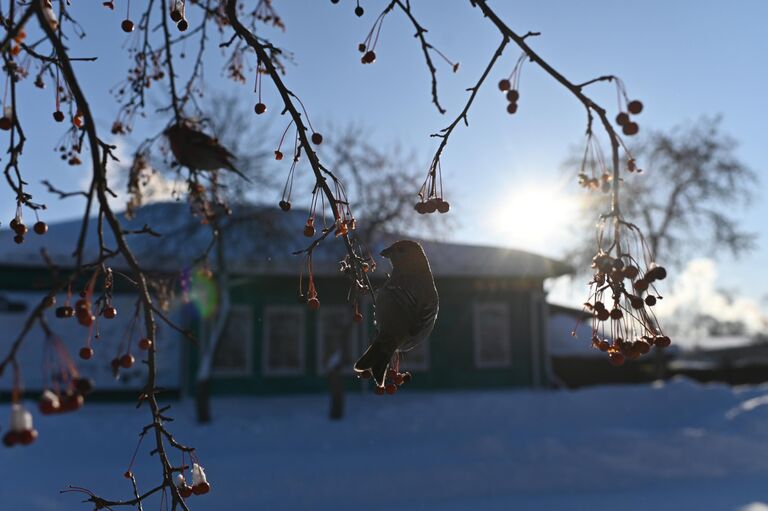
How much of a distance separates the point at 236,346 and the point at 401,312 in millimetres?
13799

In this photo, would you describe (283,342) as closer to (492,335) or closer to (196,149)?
(492,335)

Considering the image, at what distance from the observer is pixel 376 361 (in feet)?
5.74

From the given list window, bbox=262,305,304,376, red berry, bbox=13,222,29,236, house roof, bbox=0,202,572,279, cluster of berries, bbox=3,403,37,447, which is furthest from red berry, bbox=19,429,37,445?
window, bbox=262,305,304,376

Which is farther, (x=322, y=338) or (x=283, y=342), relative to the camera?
(x=322, y=338)

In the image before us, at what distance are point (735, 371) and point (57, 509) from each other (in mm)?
23193

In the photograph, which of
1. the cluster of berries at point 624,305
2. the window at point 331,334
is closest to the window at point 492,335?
the window at point 331,334

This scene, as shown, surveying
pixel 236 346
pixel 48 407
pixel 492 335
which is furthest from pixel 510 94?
pixel 492 335

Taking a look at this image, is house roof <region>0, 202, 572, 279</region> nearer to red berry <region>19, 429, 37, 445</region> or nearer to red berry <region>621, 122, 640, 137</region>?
red berry <region>621, 122, 640, 137</region>

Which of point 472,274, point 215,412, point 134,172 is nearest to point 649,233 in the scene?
point 472,274

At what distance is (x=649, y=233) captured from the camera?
20.2 m

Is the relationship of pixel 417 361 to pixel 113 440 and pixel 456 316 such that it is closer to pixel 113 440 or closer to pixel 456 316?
pixel 456 316

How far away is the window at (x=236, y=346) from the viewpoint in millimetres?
14883

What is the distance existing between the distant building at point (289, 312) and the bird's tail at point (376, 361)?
10.5 m

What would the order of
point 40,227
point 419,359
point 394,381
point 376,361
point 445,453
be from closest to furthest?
point 376,361, point 394,381, point 40,227, point 445,453, point 419,359
